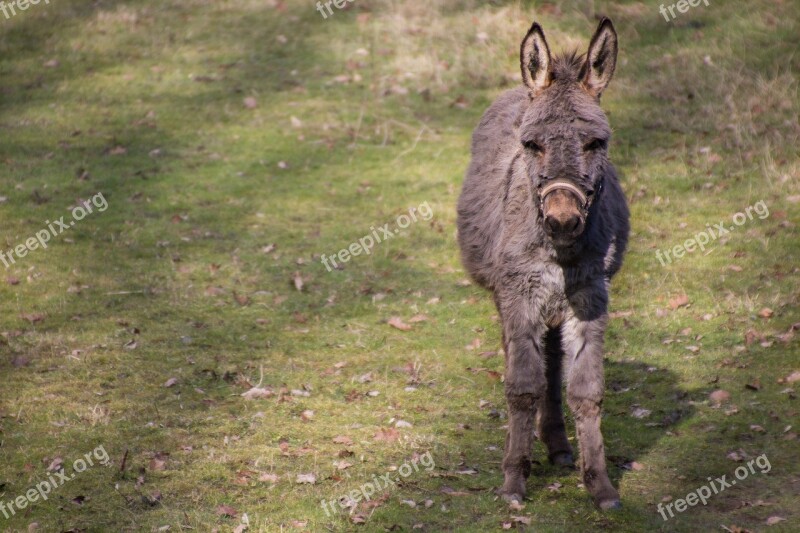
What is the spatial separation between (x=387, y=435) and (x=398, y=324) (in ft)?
7.26

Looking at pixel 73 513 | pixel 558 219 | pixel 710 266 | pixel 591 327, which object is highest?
pixel 558 219

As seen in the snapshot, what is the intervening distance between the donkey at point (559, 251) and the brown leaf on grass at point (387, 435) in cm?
125

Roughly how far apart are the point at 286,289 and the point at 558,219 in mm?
5283

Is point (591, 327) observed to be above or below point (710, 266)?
above

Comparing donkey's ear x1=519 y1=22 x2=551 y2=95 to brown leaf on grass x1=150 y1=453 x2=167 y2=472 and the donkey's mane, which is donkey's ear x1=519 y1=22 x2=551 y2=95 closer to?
the donkey's mane

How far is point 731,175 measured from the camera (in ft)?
37.5

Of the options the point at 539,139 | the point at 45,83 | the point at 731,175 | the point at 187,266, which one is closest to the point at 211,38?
the point at 45,83

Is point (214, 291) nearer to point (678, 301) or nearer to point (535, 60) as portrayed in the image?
point (678, 301)

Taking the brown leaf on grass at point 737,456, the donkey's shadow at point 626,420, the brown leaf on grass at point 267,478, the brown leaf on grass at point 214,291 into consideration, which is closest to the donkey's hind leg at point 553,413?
the donkey's shadow at point 626,420

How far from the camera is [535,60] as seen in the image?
6.07 m

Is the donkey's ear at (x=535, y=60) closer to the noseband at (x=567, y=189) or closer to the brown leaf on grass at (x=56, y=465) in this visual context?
the noseband at (x=567, y=189)

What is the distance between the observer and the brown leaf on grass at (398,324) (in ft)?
30.7

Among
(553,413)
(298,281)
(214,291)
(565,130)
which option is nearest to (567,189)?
(565,130)

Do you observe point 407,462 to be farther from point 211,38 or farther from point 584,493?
point 211,38
